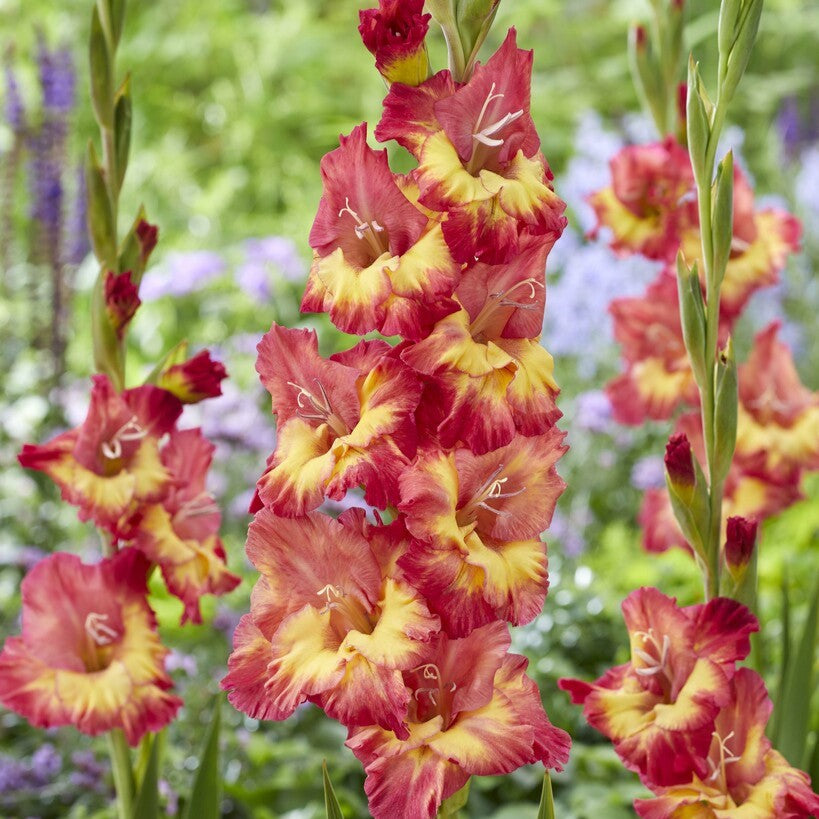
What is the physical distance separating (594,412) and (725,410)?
1.71m

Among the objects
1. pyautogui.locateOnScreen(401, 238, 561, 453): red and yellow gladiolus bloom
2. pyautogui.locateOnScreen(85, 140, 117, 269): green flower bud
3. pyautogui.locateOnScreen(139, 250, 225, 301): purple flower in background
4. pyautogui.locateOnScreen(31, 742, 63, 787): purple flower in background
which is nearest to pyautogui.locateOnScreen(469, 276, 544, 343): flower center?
pyautogui.locateOnScreen(401, 238, 561, 453): red and yellow gladiolus bloom

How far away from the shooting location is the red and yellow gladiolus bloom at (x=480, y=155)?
2.98 ft

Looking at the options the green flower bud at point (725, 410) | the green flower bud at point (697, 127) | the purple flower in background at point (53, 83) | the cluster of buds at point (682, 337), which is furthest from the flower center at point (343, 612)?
the purple flower in background at point (53, 83)

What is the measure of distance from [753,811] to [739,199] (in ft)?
3.22

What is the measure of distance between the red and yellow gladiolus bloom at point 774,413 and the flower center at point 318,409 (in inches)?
35.4

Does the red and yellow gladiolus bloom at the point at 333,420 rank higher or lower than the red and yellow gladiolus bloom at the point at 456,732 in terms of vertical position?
higher

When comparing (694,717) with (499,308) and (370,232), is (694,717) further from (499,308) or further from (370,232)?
(370,232)

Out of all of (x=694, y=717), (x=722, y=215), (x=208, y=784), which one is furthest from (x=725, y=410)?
(x=208, y=784)

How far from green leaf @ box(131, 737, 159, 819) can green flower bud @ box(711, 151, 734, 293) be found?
80cm

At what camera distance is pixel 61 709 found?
1215 mm

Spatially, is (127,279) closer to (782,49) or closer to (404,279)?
(404,279)

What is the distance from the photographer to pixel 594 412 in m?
2.88

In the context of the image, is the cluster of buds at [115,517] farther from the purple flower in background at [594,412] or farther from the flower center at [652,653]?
the purple flower in background at [594,412]

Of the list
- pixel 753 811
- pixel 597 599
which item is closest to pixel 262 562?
pixel 753 811
